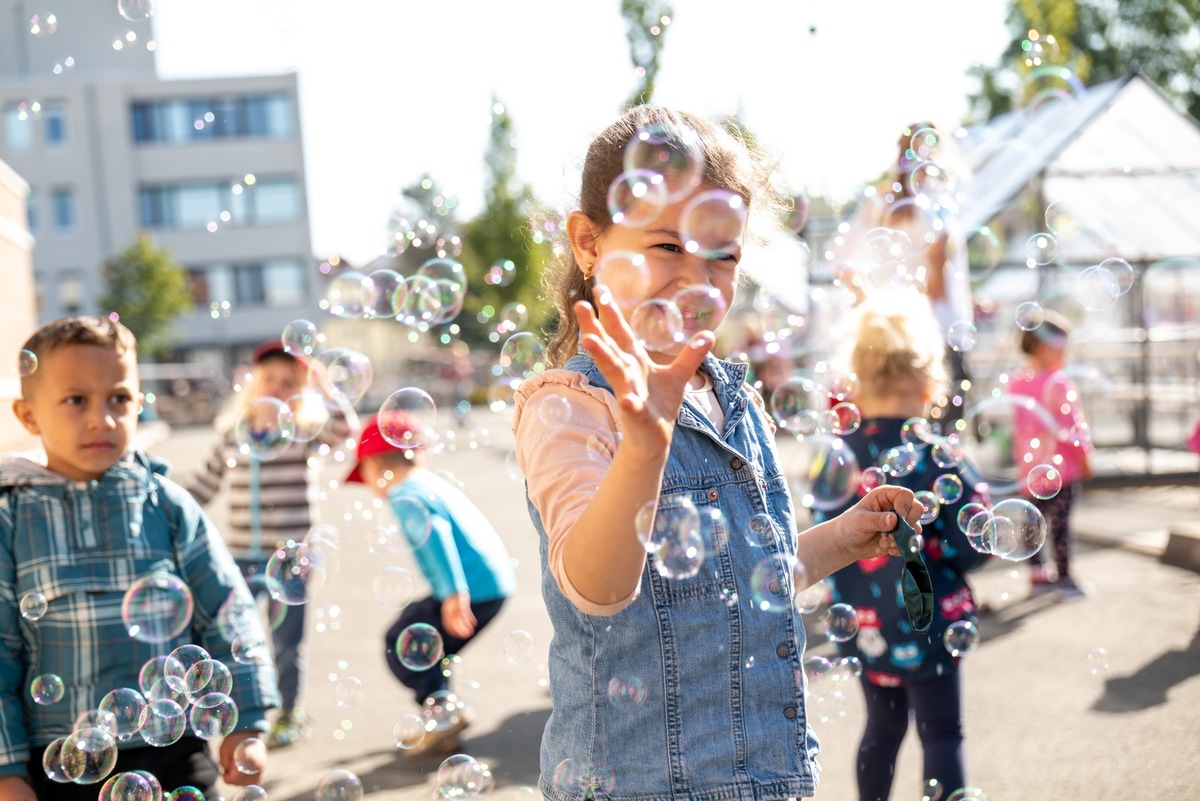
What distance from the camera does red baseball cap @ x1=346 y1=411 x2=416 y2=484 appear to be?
4.01m

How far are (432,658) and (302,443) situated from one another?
5.21 feet

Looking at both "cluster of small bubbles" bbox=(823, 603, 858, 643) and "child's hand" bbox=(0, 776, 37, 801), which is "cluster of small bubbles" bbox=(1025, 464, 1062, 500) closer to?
"cluster of small bubbles" bbox=(823, 603, 858, 643)

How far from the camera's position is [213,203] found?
4572cm

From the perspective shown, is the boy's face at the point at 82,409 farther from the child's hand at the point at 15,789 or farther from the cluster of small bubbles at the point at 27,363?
the child's hand at the point at 15,789

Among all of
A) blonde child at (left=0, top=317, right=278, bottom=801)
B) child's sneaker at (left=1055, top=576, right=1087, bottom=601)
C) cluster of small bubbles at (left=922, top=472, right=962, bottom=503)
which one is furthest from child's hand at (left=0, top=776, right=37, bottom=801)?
child's sneaker at (left=1055, top=576, right=1087, bottom=601)

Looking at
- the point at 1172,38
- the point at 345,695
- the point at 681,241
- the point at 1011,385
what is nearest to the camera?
the point at 681,241

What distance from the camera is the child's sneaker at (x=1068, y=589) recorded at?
6285 millimetres

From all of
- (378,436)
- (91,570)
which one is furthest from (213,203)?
(91,570)

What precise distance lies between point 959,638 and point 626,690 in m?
1.56

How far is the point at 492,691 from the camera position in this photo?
538 centimetres

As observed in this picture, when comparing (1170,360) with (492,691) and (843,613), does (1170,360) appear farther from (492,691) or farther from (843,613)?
(843,613)

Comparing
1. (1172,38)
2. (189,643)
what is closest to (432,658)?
(189,643)

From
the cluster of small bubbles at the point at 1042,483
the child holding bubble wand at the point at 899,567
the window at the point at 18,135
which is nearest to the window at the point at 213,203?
the window at the point at 18,135

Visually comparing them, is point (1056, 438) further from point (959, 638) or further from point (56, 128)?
point (56, 128)
